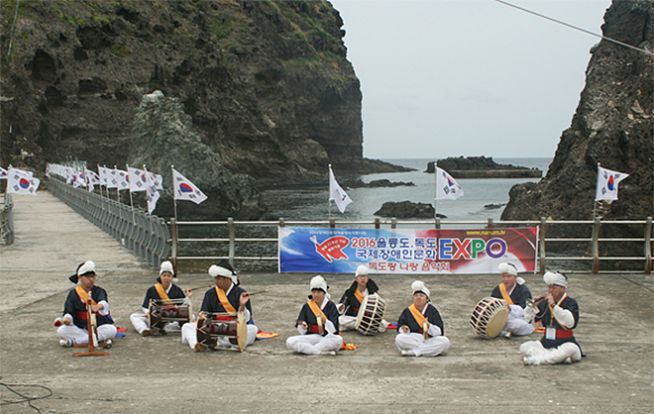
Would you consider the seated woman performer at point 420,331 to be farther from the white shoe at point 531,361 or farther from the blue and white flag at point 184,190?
the blue and white flag at point 184,190

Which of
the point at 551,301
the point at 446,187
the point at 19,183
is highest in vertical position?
the point at 19,183

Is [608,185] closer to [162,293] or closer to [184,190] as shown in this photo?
[184,190]

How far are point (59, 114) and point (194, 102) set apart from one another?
20.3 meters

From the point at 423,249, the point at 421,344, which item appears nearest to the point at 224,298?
the point at 421,344

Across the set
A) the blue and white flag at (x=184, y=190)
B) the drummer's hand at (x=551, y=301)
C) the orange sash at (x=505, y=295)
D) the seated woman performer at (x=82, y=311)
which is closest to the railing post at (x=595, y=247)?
the orange sash at (x=505, y=295)

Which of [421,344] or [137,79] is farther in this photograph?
[137,79]

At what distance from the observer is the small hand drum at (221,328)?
9648 mm

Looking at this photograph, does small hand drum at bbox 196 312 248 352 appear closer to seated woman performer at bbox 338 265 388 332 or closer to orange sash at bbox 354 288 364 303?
seated woman performer at bbox 338 265 388 332

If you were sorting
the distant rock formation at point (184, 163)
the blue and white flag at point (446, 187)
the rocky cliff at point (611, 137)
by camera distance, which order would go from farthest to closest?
the distant rock formation at point (184, 163)
the rocky cliff at point (611, 137)
the blue and white flag at point (446, 187)

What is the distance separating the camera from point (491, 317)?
10227 millimetres

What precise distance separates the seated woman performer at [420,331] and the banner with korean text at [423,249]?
617 centimetres

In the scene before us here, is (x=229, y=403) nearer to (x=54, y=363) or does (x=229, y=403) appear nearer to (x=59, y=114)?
(x=54, y=363)

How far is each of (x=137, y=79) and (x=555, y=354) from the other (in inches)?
3146

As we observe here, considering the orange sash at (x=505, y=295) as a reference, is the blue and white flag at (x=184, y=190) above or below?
above
